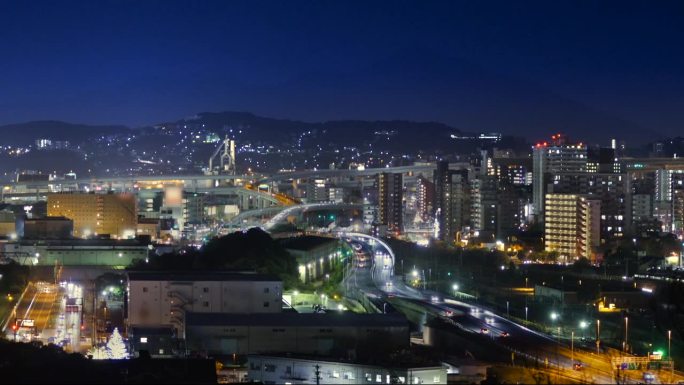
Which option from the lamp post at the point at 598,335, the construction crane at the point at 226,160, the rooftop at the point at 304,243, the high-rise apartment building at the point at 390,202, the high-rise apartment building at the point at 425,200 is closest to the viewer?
the lamp post at the point at 598,335

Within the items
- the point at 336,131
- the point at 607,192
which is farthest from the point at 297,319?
the point at 336,131

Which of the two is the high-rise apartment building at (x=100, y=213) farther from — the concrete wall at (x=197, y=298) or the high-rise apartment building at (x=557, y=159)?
the concrete wall at (x=197, y=298)

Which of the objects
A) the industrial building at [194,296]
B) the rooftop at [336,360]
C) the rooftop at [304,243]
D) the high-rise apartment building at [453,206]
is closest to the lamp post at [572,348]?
the rooftop at [336,360]

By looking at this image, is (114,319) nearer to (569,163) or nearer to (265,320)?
(265,320)

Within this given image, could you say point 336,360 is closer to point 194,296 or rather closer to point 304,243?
point 194,296

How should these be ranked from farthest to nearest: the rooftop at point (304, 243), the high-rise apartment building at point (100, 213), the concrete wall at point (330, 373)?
the high-rise apartment building at point (100, 213), the rooftop at point (304, 243), the concrete wall at point (330, 373)

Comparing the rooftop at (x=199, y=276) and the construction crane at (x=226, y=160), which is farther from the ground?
the construction crane at (x=226, y=160)

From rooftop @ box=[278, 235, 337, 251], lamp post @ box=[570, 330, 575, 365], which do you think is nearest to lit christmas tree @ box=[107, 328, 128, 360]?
lamp post @ box=[570, 330, 575, 365]

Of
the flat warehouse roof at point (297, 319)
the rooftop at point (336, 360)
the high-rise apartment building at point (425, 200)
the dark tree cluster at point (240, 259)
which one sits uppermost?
the high-rise apartment building at point (425, 200)
